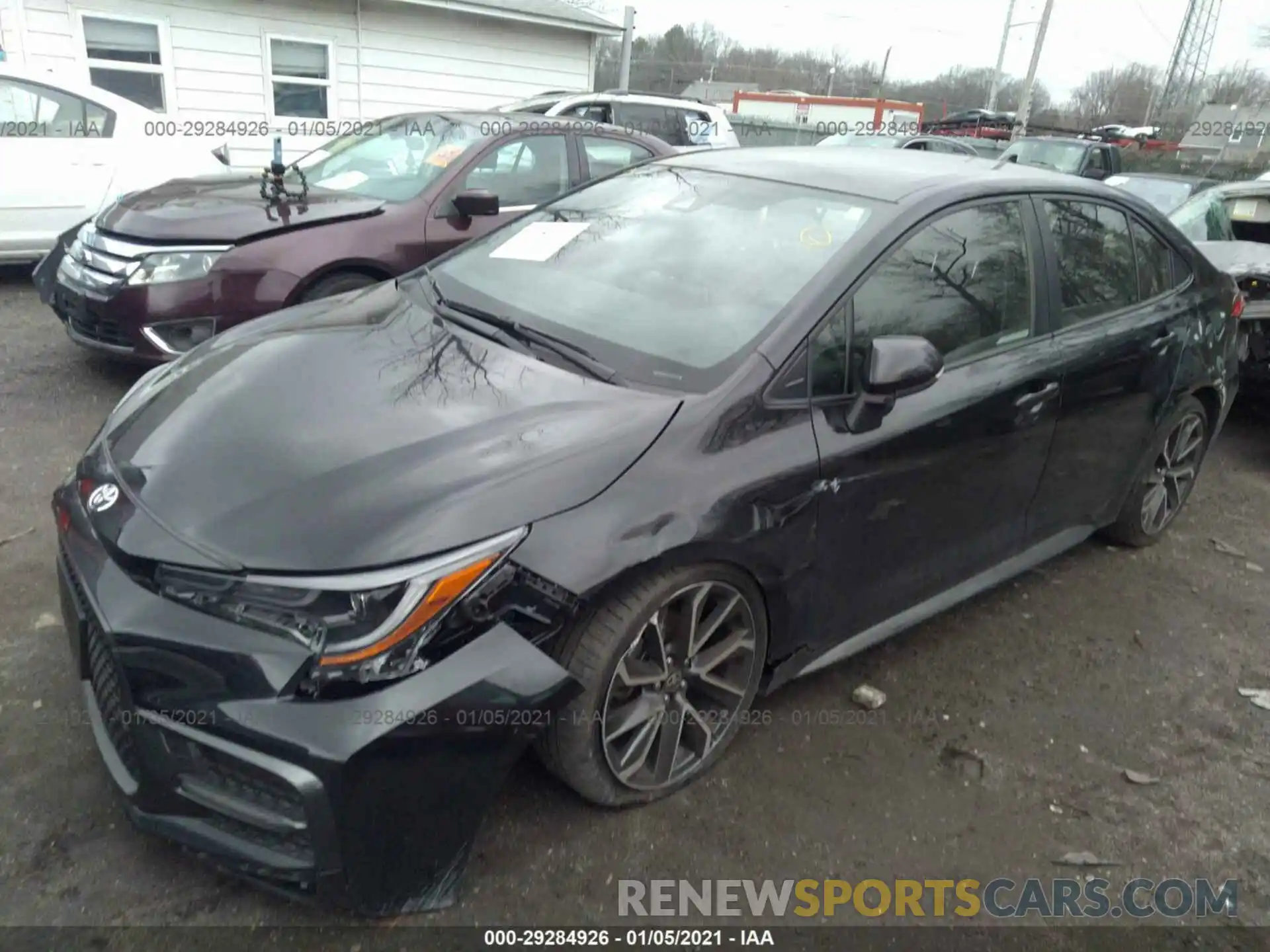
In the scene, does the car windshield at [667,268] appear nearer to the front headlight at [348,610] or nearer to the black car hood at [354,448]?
the black car hood at [354,448]

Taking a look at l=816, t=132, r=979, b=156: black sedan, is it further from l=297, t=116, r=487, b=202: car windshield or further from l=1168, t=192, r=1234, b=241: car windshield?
l=297, t=116, r=487, b=202: car windshield

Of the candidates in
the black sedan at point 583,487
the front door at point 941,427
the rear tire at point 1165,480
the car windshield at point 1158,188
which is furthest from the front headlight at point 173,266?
the car windshield at point 1158,188

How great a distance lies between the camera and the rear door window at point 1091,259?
10.9ft

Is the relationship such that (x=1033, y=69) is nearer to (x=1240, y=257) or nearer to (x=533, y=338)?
(x=1240, y=257)

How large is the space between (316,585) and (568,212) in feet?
6.51

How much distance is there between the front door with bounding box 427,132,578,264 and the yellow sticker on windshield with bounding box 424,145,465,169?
12 cm

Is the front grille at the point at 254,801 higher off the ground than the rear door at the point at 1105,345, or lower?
lower

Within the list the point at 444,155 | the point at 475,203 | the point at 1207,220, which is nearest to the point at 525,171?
the point at 444,155

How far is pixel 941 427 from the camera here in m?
2.82

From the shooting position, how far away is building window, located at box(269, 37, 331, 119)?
11.3m

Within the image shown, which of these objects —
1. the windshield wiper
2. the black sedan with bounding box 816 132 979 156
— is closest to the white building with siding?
the black sedan with bounding box 816 132 979 156

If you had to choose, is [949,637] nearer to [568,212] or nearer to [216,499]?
[568,212]

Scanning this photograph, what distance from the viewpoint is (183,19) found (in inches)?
411

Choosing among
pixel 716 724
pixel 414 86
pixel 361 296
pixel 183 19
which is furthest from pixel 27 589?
pixel 414 86
